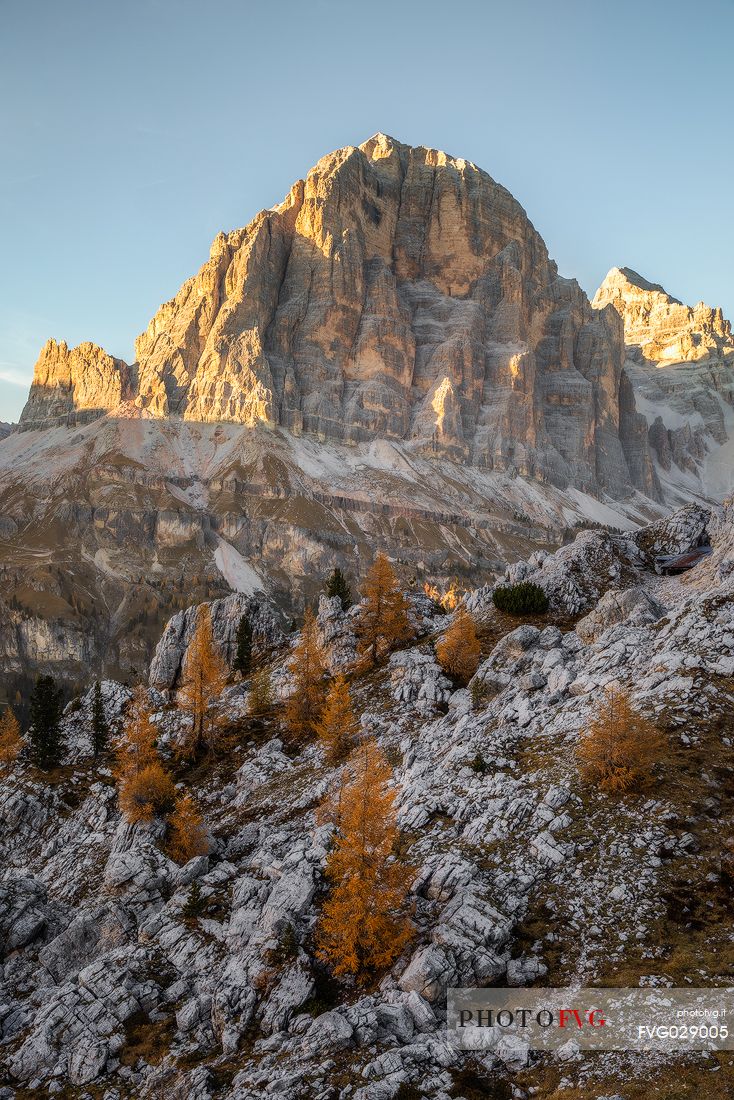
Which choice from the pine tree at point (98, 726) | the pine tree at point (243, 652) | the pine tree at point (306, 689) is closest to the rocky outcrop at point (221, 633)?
the pine tree at point (243, 652)

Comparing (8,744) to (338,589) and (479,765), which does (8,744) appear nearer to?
(338,589)

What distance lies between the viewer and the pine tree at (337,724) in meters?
52.1

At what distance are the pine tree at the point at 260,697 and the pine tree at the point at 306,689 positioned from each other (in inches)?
150

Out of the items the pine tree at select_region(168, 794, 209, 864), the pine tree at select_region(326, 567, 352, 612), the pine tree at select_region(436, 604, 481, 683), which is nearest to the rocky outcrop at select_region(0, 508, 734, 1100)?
the pine tree at select_region(168, 794, 209, 864)

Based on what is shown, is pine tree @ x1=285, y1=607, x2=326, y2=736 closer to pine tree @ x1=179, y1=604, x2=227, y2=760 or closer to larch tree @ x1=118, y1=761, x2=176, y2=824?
pine tree @ x1=179, y1=604, x2=227, y2=760

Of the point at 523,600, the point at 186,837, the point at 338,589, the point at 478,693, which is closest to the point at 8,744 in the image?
the point at 186,837

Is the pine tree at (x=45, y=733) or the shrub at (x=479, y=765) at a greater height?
the shrub at (x=479, y=765)

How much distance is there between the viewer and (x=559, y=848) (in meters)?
29.2

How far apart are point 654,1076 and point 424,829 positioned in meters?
16.9

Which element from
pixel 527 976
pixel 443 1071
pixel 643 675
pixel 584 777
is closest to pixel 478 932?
pixel 527 976

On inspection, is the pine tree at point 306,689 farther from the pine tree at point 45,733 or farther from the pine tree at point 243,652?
the pine tree at point 45,733

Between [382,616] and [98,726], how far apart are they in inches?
1252

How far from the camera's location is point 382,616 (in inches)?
2677

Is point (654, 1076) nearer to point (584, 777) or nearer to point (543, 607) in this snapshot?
point (584, 777)
